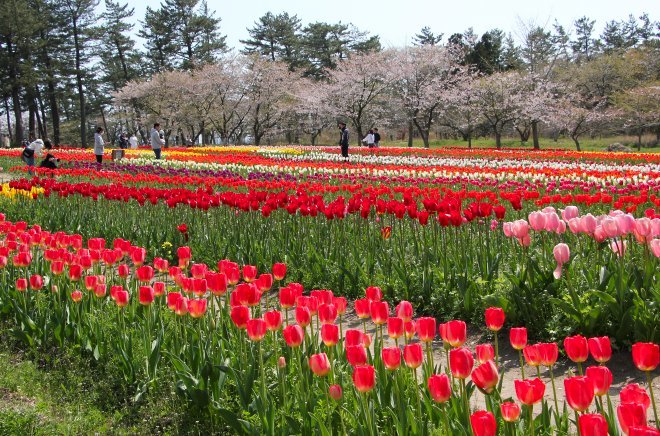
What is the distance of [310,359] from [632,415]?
116 centimetres

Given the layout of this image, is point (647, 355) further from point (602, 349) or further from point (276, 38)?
point (276, 38)

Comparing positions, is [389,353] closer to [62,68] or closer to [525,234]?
[525,234]

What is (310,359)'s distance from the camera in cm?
239

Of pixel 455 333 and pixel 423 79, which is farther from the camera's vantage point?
pixel 423 79

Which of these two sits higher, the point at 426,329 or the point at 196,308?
the point at 426,329

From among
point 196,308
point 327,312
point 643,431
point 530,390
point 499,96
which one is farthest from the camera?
point 499,96

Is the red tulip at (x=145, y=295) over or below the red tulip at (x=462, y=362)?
below

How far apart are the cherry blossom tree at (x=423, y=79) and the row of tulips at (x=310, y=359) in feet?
127

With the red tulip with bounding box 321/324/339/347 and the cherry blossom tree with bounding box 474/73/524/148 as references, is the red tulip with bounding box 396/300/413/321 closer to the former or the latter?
the red tulip with bounding box 321/324/339/347

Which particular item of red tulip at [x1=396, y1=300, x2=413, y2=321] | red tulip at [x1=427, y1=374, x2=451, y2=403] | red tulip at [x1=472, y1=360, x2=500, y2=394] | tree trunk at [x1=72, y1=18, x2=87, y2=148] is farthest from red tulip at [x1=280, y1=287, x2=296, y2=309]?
tree trunk at [x1=72, y1=18, x2=87, y2=148]

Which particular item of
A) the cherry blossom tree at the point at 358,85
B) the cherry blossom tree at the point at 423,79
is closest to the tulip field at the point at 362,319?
the cherry blossom tree at the point at 423,79

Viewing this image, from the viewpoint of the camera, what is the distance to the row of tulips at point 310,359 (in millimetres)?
2016

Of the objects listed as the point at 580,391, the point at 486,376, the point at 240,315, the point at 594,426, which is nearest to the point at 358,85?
the point at 240,315

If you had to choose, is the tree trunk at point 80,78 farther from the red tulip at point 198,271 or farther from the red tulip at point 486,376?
the red tulip at point 486,376
